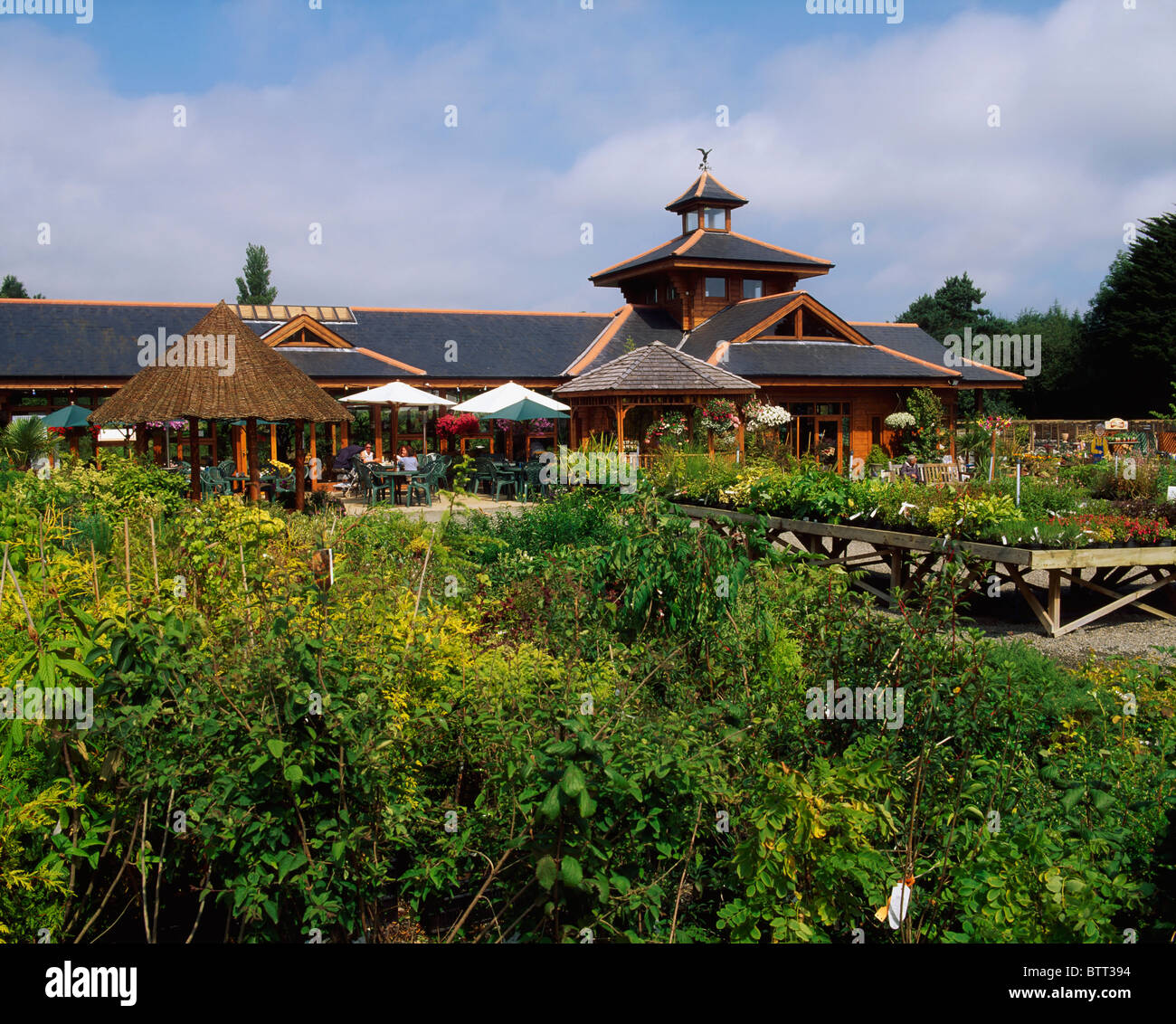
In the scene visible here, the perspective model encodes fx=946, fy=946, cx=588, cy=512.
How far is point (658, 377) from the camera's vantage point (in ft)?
62.9

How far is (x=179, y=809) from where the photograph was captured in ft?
10.5

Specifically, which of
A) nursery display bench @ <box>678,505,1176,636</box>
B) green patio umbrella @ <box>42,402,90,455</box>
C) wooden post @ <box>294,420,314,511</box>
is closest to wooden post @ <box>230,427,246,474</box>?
green patio umbrella @ <box>42,402,90,455</box>

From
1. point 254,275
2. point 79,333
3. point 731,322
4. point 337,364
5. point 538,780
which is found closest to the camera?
point 538,780

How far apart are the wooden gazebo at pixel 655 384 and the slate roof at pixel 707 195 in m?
14.9

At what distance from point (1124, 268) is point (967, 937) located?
49.3 meters

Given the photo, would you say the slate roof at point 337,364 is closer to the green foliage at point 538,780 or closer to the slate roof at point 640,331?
the slate roof at point 640,331

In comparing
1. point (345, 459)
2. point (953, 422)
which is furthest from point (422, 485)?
point (953, 422)

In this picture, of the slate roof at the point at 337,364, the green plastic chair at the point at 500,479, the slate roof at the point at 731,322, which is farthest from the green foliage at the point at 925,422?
the slate roof at the point at 337,364

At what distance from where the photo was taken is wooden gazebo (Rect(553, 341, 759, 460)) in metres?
18.9

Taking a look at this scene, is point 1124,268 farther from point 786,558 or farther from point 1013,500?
point 786,558

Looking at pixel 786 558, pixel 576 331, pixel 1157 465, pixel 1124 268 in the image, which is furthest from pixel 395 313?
pixel 1124 268

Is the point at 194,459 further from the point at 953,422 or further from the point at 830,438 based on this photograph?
the point at 953,422

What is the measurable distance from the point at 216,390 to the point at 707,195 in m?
22.9

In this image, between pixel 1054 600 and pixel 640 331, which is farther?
pixel 640 331
